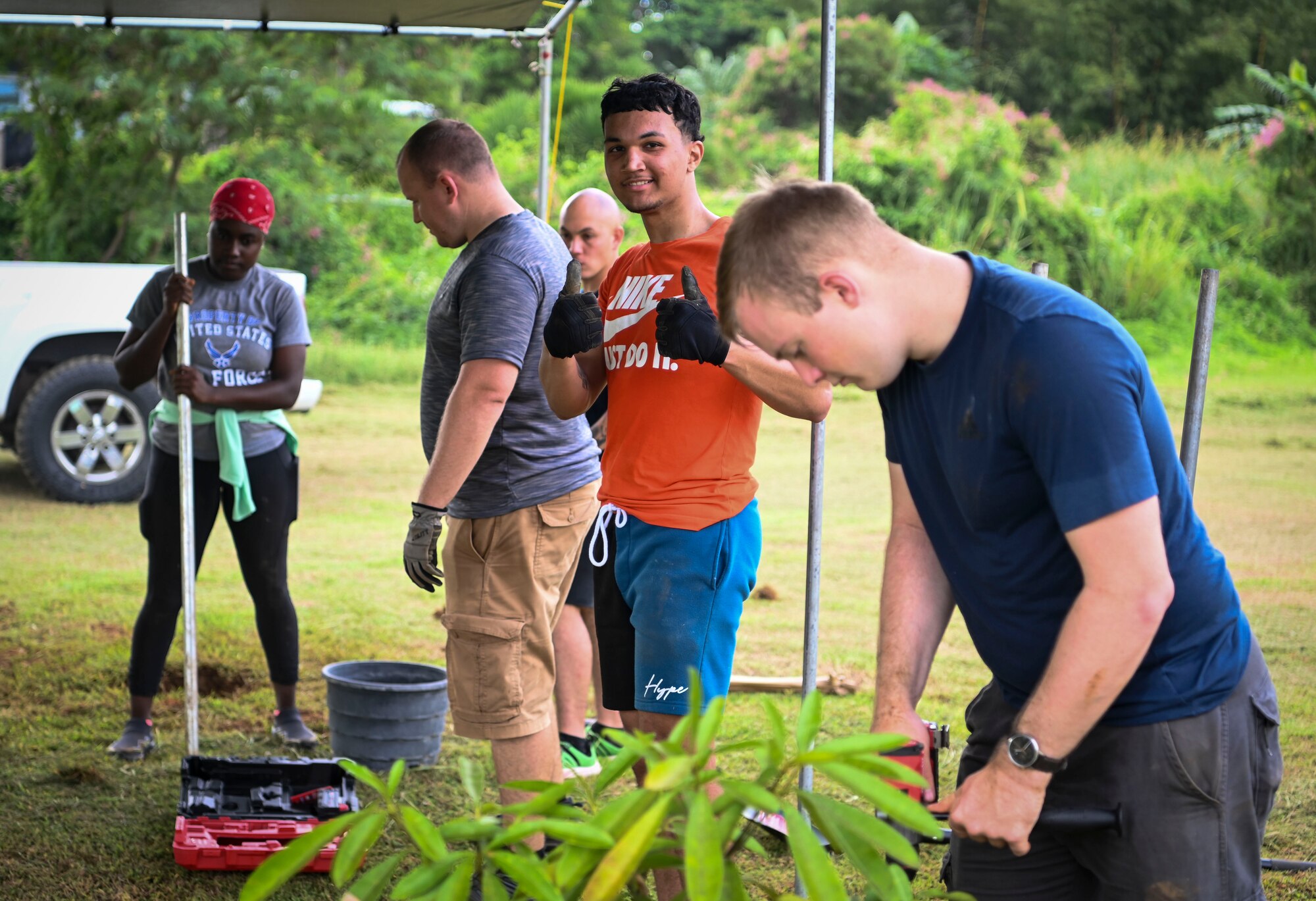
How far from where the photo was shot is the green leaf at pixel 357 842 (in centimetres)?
117

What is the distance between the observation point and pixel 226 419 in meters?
3.92

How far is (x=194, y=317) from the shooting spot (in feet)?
13.0

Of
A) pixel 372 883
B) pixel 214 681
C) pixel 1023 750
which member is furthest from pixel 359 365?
pixel 372 883

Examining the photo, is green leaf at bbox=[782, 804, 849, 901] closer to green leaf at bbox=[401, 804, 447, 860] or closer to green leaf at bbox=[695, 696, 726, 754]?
green leaf at bbox=[695, 696, 726, 754]

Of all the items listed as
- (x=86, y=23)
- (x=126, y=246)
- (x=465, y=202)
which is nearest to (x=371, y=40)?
(x=126, y=246)

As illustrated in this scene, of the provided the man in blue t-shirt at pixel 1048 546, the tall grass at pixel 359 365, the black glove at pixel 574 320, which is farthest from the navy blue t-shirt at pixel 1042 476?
the tall grass at pixel 359 365

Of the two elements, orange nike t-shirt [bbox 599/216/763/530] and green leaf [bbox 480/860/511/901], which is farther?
orange nike t-shirt [bbox 599/216/763/530]

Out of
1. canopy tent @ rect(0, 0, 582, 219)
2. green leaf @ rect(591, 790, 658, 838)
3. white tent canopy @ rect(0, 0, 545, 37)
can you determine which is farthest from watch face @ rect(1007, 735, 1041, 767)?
white tent canopy @ rect(0, 0, 545, 37)

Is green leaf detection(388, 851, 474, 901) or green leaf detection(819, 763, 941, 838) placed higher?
green leaf detection(819, 763, 941, 838)

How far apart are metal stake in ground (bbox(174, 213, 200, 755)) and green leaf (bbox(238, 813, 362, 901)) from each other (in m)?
2.87

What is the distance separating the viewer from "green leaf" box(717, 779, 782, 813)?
107cm

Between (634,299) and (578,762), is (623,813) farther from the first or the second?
(578,762)

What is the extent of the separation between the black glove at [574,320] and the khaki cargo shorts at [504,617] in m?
0.56

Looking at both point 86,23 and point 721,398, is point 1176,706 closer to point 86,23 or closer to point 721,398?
point 721,398
